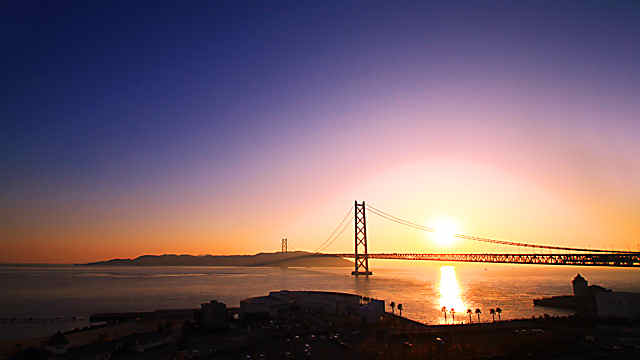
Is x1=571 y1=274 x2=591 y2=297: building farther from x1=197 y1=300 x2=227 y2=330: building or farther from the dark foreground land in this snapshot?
x1=197 y1=300 x2=227 y2=330: building

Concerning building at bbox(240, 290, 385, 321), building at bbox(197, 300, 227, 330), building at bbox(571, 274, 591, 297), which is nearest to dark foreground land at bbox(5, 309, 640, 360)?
building at bbox(197, 300, 227, 330)

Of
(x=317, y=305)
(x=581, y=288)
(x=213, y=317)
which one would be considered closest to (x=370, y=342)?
(x=213, y=317)

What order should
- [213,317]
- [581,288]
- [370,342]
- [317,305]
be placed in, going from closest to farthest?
1. [370,342]
2. [213,317]
3. [317,305]
4. [581,288]

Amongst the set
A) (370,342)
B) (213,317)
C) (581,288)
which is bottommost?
(370,342)

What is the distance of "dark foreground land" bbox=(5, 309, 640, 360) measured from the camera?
2419cm

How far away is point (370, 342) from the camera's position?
90.2 ft

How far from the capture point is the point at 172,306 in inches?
2783

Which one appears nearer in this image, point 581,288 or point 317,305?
point 317,305

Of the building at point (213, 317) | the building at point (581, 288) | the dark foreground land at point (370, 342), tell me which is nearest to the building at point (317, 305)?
the dark foreground land at point (370, 342)

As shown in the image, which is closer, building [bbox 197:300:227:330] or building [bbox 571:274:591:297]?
building [bbox 197:300:227:330]

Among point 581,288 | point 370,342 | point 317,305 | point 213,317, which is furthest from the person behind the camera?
point 581,288

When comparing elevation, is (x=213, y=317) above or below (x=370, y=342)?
above

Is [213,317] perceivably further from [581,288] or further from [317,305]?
[581,288]

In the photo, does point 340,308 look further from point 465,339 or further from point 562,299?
point 562,299
